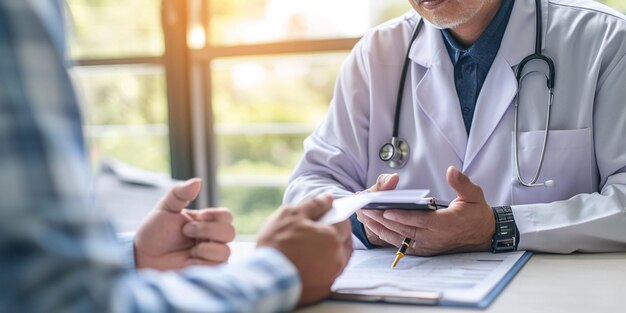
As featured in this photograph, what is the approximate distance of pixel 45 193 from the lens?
2.08ft

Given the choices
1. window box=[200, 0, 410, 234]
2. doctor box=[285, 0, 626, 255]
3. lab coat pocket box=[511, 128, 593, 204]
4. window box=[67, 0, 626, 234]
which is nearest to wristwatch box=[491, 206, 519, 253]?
doctor box=[285, 0, 626, 255]

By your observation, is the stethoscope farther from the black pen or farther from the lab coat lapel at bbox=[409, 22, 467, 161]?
Answer: the black pen

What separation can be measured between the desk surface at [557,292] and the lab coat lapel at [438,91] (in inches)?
19.0

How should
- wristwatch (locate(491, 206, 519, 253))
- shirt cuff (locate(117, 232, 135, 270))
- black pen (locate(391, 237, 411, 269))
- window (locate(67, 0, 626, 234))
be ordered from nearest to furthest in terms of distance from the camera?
shirt cuff (locate(117, 232, 135, 270)), black pen (locate(391, 237, 411, 269)), wristwatch (locate(491, 206, 519, 253)), window (locate(67, 0, 626, 234))

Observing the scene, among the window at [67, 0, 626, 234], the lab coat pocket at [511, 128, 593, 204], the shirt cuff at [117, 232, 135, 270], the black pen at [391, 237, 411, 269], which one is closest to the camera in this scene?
the shirt cuff at [117, 232, 135, 270]

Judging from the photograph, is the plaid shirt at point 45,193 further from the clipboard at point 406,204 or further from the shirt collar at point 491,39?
the shirt collar at point 491,39

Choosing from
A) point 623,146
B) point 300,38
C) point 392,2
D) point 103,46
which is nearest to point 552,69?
point 623,146

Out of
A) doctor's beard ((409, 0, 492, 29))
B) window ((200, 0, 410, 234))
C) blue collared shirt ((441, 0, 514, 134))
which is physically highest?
doctor's beard ((409, 0, 492, 29))

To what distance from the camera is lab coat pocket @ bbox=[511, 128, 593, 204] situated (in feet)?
5.21

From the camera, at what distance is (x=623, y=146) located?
154 centimetres

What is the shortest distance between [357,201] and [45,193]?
65 centimetres

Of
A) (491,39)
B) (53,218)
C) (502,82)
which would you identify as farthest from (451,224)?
(53,218)

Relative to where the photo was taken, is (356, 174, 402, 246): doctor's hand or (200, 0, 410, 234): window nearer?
(356, 174, 402, 246): doctor's hand

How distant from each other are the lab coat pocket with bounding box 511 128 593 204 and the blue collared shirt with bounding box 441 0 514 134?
0.16m
